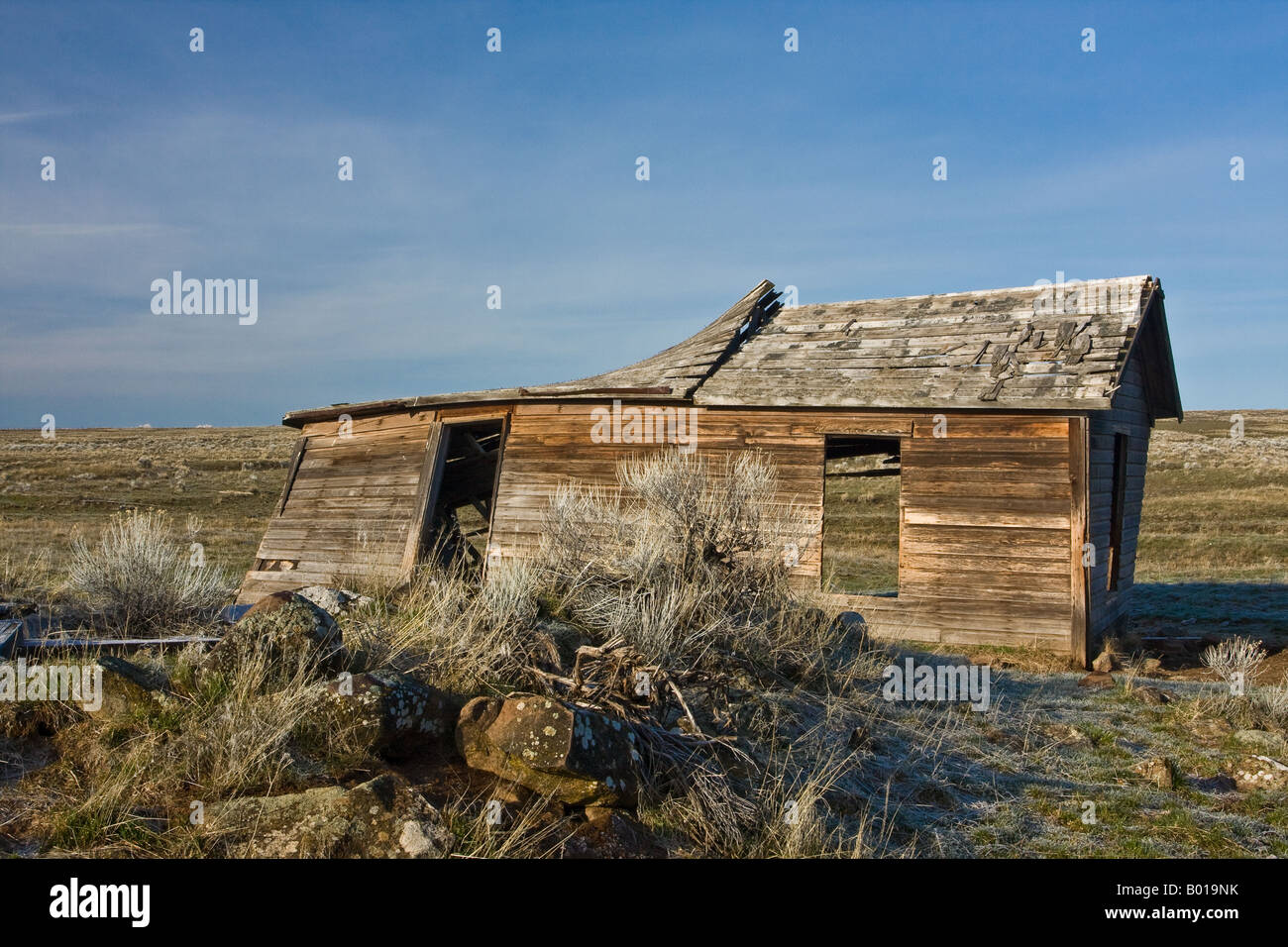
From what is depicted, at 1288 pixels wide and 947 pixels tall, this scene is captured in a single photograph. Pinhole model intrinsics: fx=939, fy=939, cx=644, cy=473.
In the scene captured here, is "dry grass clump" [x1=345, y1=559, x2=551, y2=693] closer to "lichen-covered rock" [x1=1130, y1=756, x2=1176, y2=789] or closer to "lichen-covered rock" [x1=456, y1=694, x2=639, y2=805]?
"lichen-covered rock" [x1=456, y1=694, x2=639, y2=805]

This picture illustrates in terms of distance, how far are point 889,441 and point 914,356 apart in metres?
1.08

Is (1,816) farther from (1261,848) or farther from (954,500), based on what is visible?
(954,500)

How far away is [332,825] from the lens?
355 cm

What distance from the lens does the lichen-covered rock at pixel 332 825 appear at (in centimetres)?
349

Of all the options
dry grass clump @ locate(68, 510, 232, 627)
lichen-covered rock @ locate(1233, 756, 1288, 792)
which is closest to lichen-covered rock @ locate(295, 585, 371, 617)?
dry grass clump @ locate(68, 510, 232, 627)

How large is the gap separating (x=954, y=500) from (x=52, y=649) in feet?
28.1

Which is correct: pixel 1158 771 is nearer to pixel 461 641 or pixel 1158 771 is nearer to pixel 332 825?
pixel 461 641

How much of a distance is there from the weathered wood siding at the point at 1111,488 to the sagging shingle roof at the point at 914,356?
2.03ft

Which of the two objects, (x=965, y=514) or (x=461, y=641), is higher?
(x=965, y=514)

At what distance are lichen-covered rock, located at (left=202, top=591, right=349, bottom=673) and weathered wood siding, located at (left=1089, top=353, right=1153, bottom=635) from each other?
8.41 metres

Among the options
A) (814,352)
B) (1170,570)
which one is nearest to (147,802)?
(814,352)

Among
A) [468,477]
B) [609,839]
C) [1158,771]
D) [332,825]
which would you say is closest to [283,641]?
[332,825]

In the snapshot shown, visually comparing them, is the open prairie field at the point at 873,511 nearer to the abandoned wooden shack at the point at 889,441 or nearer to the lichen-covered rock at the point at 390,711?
the abandoned wooden shack at the point at 889,441

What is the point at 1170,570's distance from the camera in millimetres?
19703
